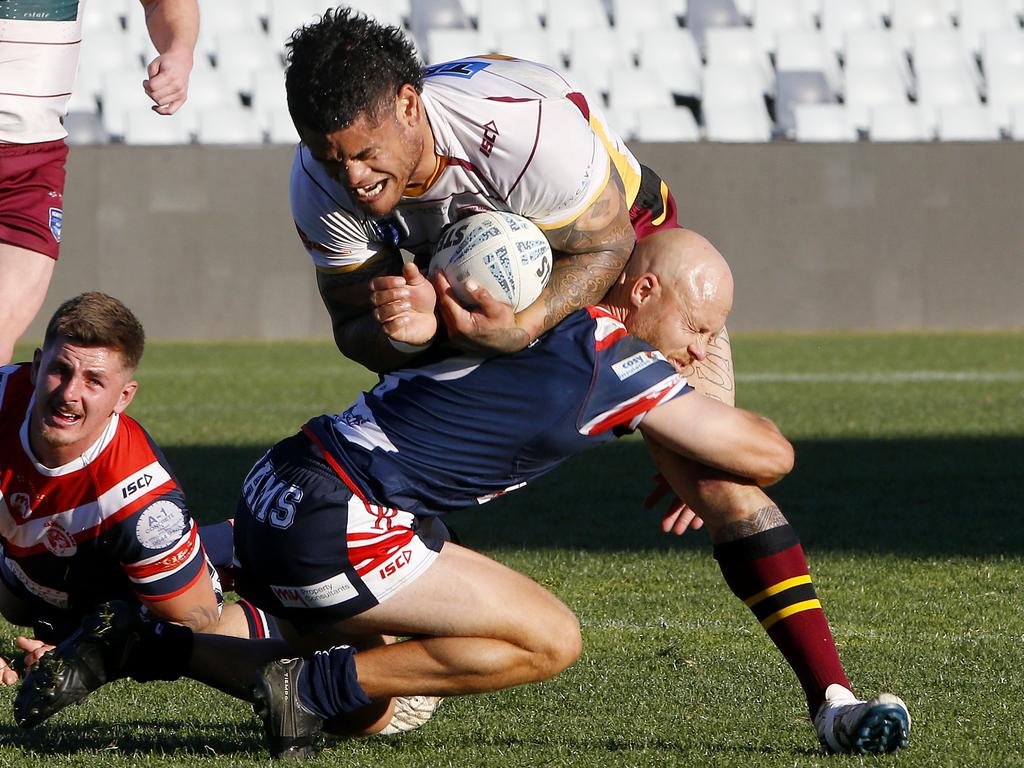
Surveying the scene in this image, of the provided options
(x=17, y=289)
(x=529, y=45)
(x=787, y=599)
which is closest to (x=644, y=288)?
(x=787, y=599)

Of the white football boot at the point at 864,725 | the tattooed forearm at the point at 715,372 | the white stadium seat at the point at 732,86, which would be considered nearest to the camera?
the white football boot at the point at 864,725

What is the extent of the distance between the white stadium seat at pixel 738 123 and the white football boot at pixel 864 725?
49.2 feet

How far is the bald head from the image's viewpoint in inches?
148

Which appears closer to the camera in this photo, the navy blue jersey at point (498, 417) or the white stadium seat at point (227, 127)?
the navy blue jersey at point (498, 417)

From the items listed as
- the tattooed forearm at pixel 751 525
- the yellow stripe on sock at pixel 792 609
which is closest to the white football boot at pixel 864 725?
the yellow stripe on sock at pixel 792 609

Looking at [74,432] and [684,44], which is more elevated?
[74,432]

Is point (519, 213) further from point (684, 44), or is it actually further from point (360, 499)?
point (684, 44)

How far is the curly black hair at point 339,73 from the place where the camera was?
327cm

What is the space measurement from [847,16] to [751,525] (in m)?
17.3

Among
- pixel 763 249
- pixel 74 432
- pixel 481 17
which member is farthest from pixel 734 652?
pixel 481 17

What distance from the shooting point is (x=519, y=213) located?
12.0ft

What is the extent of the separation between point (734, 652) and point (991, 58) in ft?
54.2

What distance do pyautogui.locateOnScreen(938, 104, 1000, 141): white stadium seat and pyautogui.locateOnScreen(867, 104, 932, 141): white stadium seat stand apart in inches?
8.4

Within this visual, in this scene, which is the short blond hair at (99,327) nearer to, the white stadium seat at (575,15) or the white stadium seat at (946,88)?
the white stadium seat at (575,15)
